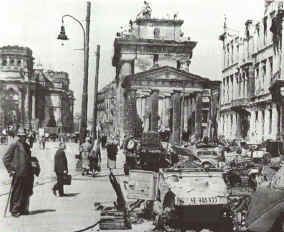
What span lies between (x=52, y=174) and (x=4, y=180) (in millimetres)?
3301

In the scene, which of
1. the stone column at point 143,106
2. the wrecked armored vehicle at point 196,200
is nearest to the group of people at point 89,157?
the wrecked armored vehicle at point 196,200

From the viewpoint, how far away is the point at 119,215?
11.0 metres

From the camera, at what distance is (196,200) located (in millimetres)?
10172

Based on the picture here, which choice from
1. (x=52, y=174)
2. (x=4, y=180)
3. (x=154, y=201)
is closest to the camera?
(x=154, y=201)

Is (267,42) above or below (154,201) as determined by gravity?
above

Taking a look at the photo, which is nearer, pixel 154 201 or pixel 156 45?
pixel 154 201

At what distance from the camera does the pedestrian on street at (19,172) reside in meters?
→ 11.7

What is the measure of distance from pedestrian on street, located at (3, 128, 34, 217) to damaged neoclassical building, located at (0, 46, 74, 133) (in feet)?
251

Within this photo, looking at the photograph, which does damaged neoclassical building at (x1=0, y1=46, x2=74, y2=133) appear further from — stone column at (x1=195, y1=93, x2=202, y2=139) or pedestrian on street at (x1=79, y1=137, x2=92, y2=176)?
pedestrian on street at (x1=79, y1=137, x2=92, y2=176)

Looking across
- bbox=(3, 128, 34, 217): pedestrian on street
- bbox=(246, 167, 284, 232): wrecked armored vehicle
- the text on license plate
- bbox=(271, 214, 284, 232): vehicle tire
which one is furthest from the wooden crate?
bbox=(271, 214, 284, 232): vehicle tire

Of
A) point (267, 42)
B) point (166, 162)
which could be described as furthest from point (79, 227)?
point (267, 42)

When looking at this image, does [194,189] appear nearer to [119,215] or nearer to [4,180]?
[119,215]

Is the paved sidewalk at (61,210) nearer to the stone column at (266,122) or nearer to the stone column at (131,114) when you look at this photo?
the stone column at (266,122)

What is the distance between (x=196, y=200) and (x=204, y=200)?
6.3 inches
